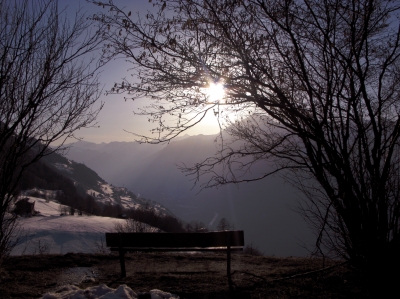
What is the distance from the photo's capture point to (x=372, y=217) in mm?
4105

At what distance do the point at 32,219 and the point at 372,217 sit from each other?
4165 cm

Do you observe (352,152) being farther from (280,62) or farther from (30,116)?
(30,116)

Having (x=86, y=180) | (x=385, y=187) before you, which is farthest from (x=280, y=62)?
(x=86, y=180)

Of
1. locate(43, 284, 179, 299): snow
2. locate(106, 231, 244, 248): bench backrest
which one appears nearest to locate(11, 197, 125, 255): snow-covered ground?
locate(106, 231, 244, 248): bench backrest

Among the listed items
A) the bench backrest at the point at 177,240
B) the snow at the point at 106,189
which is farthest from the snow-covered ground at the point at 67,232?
the snow at the point at 106,189

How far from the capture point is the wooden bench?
21.0 ft

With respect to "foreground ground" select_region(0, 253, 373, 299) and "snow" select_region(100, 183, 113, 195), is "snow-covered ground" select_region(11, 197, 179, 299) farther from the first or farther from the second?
"snow" select_region(100, 183, 113, 195)

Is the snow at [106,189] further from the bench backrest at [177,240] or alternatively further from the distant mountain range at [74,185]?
the bench backrest at [177,240]

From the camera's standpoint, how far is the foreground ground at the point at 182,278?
4547mm

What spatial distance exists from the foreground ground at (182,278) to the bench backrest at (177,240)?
1.76ft

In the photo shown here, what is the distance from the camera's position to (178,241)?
6.55 meters

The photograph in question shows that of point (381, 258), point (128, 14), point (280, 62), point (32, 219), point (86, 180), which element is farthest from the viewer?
point (86, 180)

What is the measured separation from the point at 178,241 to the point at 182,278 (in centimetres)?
104

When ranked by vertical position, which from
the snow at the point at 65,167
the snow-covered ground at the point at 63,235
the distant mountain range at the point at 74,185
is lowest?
the snow-covered ground at the point at 63,235
